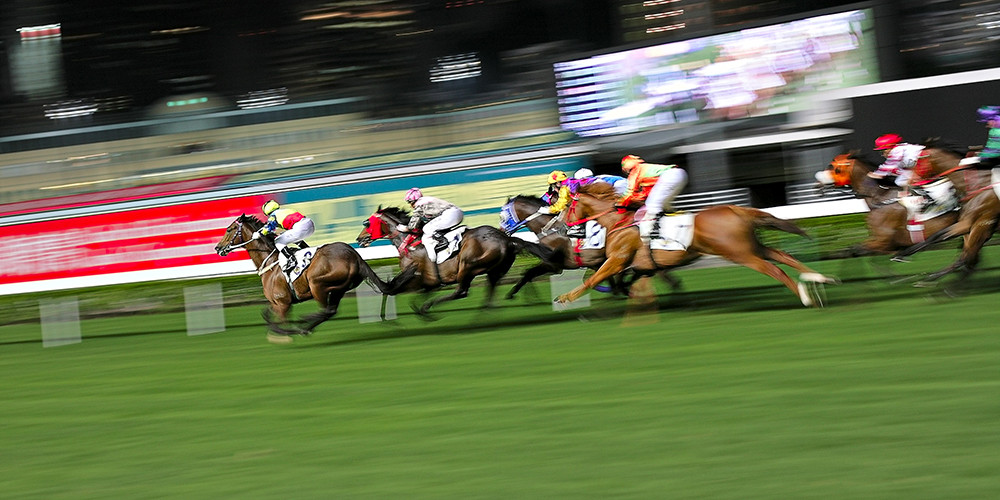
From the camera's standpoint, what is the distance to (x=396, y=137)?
21719 mm

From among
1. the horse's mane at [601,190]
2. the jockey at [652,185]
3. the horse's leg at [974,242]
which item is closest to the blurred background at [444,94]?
the horse's mane at [601,190]

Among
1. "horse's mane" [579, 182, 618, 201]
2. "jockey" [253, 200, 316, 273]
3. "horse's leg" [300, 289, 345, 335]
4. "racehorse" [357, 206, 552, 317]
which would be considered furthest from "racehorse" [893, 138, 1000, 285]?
"jockey" [253, 200, 316, 273]

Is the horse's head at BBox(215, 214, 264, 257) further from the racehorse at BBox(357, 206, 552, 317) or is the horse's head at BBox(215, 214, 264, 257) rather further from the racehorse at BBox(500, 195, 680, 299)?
the racehorse at BBox(500, 195, 680, 299)

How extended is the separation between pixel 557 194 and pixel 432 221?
5.50ft

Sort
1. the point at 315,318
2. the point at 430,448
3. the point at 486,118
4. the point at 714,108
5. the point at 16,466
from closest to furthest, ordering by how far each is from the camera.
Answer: the point at 430,448, the point at 16,466, the point at 315,318, the point at 714,108, the point at 486,118

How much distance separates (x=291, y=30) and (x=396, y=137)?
616cm

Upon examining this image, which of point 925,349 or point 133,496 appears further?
point 925,349

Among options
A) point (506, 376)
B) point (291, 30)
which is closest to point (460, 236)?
point (506, 376)

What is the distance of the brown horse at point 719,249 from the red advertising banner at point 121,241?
10.9 meters

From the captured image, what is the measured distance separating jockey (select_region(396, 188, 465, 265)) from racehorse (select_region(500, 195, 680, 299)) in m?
0.88

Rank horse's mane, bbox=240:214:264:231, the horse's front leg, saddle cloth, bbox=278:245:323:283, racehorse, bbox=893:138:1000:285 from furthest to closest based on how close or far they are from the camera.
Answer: horse's mane, bbox=240:214:264:231 → saddle cloth, bbox=278:245:323:283 → the horse's front leg → racehorse, bbox=893:138:1000:285

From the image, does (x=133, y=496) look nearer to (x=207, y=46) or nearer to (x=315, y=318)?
(x=315, y=318)

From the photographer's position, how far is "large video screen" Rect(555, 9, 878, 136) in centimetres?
1788

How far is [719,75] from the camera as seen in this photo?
1877 centimetres
